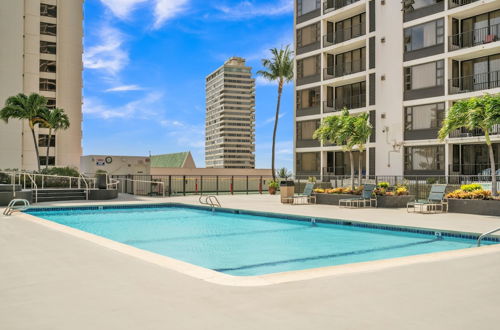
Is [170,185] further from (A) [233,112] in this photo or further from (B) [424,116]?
(A) [233,112]

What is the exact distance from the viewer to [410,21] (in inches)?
1221

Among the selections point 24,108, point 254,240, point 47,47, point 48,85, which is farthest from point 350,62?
point 47,47

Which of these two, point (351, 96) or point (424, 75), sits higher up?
point (424, 75)

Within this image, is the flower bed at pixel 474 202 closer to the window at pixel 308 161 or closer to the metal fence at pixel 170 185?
the metal fence at pixel 170 185

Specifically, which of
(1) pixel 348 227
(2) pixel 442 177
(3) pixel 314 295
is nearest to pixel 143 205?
(1) pixel 348 227

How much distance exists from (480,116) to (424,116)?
588 inches

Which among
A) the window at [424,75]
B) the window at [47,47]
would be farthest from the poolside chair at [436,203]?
the window at [47,47]

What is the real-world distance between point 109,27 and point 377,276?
26.7 meters

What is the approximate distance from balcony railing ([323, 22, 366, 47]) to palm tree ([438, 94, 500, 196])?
2002 cm

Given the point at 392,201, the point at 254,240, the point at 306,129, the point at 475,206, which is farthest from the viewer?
the point at 306,129

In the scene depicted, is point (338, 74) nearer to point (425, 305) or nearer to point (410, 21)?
point (410, 21)

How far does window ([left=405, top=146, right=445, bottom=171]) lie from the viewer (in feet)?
95.8

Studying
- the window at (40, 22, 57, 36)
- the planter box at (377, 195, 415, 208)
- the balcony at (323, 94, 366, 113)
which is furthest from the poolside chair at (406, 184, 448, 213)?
the window at (40, 22, 57, 36)

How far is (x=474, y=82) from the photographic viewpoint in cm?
2850
